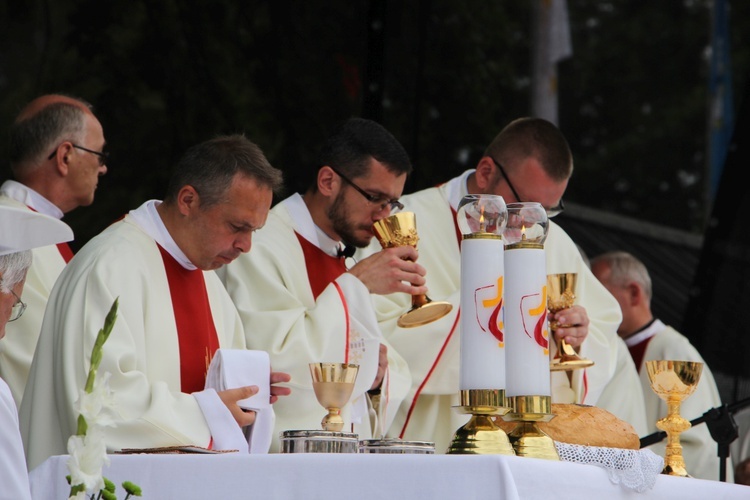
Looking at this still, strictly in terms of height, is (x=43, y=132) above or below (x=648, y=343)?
above

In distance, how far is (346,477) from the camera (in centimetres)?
303

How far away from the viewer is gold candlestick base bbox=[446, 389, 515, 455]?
325 cm

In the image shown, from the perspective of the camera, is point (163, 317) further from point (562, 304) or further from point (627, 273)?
point (627, 273)

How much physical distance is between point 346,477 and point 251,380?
1.18 metres

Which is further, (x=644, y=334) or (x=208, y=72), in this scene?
(x=644, y=334)

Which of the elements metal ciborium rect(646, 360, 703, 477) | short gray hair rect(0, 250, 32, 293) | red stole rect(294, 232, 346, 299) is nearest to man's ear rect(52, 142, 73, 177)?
red stole rect(294, 232, 346, 299)

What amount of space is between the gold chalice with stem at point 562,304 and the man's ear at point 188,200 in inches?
48.2

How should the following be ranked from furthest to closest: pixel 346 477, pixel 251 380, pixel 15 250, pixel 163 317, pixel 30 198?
pixel 30 198 < pixel 163 317 < pixel 251 380 < pixel 346 477 < pixel 15 250

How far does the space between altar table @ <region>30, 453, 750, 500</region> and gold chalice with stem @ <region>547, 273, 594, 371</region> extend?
1.28 metres

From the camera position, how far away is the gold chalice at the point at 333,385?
12.2 feet

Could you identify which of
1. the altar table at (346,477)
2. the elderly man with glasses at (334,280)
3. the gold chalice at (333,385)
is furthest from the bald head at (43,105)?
the altar table at (346,477)

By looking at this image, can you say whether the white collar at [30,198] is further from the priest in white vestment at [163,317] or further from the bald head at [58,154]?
the priest in white vestment at [163,317]

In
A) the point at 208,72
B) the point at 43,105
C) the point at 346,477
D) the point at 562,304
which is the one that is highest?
the point at 208,72

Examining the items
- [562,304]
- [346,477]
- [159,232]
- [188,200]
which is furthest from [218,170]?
[346,477]
